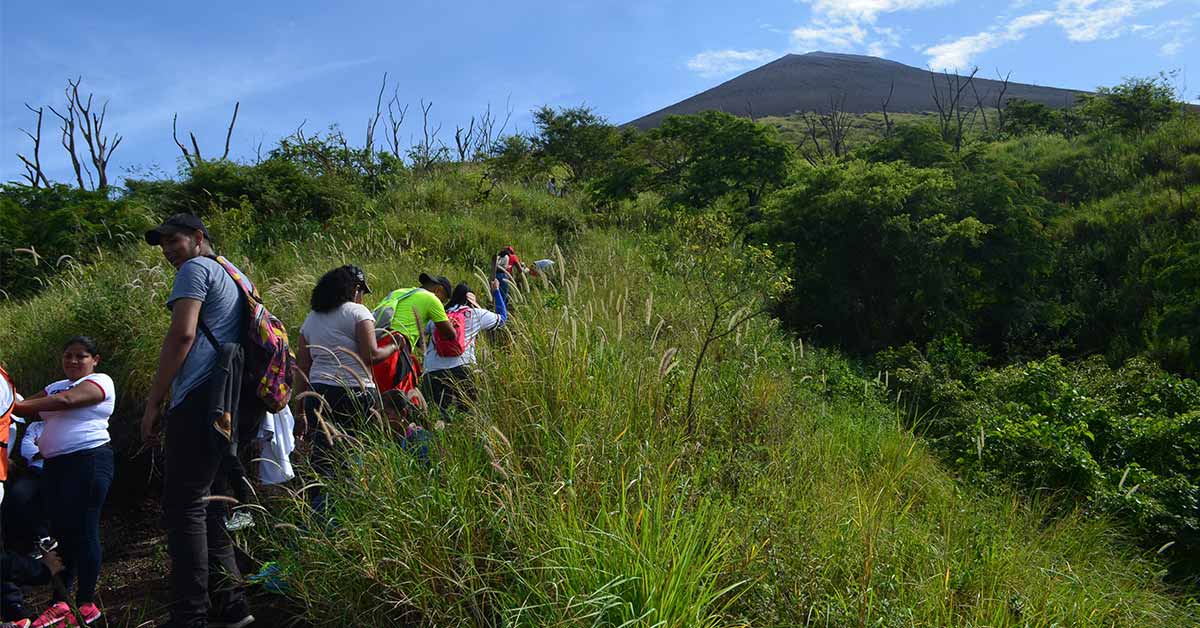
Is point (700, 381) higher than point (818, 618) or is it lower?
higher

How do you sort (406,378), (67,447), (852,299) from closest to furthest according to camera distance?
(67,447) < (406,378) < (852,299)

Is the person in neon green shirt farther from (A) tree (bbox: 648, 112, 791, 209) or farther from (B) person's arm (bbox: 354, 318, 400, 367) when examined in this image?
(A) tree (bbox: 648, 112, 791, 209)

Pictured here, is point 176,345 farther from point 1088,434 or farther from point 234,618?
point 1088,434

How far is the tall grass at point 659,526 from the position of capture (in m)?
2.46

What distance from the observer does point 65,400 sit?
13.0 feet

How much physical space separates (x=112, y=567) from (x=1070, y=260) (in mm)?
14390

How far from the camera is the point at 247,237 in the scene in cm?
1091

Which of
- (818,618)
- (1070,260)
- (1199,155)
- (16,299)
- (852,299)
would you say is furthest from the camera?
(1199,155)

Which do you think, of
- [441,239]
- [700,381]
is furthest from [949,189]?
[700,381]

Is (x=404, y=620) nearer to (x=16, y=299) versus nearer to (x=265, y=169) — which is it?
(x=16, y=299)

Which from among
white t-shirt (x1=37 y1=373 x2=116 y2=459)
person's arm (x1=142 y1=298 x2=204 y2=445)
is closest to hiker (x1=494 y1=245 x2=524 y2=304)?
white t-shirt (x1=37 y1=373 x2=116 y2=459)

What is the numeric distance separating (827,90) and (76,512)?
12109cm

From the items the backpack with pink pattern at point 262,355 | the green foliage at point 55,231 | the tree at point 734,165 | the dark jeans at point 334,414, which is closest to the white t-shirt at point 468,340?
the dark jeans at point 334,414

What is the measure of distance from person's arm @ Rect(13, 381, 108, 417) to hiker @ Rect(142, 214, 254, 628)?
1084 millimetres
